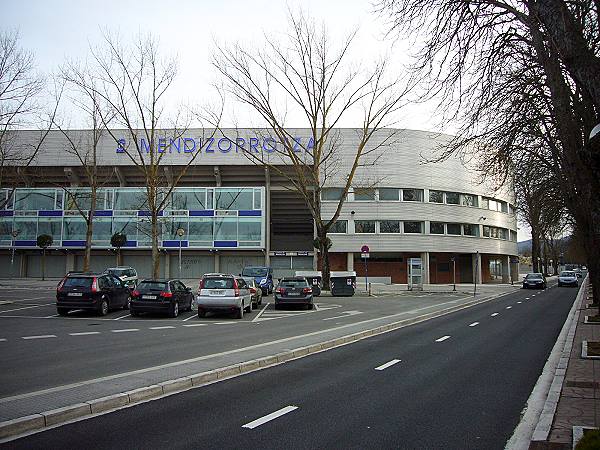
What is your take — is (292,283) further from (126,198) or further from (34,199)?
(34,199)

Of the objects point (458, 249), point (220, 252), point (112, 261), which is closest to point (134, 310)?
point (220, 252)

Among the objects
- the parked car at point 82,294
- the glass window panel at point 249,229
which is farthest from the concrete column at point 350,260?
the parked car at point 82,294

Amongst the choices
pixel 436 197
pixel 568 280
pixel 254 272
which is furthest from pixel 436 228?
pixel 254 272

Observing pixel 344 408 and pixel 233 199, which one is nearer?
pixel 344 408

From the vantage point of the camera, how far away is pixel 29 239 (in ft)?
168

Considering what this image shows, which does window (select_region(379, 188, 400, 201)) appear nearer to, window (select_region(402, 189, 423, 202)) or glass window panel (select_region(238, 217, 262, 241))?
window (select_region(402, 189, 423, 202))

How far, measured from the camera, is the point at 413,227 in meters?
55.4

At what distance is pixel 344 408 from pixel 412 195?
1997 inches

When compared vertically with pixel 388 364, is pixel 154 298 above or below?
above

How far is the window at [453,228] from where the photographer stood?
5788cm

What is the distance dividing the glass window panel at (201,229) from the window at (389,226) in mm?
→ 18002

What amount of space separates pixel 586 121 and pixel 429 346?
277 inches

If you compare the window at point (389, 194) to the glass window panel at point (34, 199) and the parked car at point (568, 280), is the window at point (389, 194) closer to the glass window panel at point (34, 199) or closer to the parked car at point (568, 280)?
the parked car at point (568, 280)

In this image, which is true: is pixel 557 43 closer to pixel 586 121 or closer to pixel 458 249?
pixel 586 121
